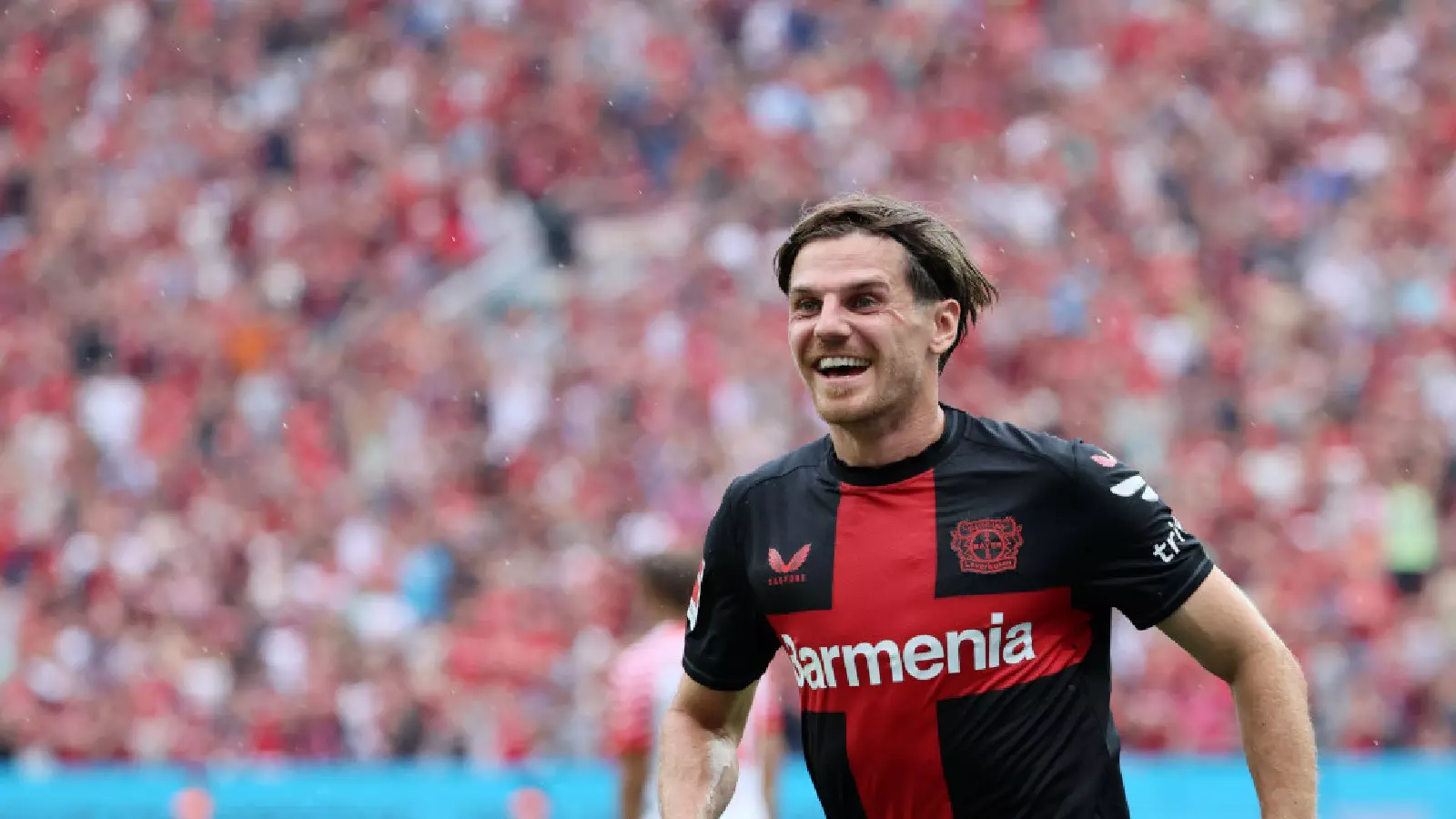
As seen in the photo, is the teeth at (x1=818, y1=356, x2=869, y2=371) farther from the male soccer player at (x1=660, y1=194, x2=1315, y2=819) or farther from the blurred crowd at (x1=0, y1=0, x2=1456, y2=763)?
the blurred crowd at (x1=0, y1=0, x2=1456, y2=763)

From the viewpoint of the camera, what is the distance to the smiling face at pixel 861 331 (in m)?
3.52

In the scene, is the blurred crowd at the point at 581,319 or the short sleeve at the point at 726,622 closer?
the short sleeve at the point at 726,622

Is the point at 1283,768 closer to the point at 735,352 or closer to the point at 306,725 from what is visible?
the point at 306,725

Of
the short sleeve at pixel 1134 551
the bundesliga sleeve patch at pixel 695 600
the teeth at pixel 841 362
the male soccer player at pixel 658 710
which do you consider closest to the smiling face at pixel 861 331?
the teeth at pixel 841 362

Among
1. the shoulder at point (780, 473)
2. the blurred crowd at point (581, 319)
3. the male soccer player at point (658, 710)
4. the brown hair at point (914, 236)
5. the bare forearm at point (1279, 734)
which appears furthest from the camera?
the blurred crowd at point (581, 319)

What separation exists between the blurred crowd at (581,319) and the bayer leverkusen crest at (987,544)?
297 inches

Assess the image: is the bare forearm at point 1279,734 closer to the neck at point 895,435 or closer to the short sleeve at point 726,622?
the neck at point 895,435

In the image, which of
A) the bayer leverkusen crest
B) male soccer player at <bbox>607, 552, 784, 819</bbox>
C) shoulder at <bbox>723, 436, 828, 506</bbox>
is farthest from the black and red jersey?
male soccer player at <bbox>607, 552, 784, 819</bbox>

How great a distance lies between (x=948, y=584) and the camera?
3.48 meters

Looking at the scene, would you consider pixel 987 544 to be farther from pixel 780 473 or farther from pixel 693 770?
pixel 693 770

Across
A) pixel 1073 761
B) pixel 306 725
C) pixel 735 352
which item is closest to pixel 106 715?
pixel 306 725

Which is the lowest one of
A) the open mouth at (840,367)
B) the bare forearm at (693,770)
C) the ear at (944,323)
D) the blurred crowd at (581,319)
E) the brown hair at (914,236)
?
the bare forearm at (693,770)

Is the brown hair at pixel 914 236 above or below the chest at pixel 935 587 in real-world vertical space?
above

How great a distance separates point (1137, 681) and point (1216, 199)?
202 inches
